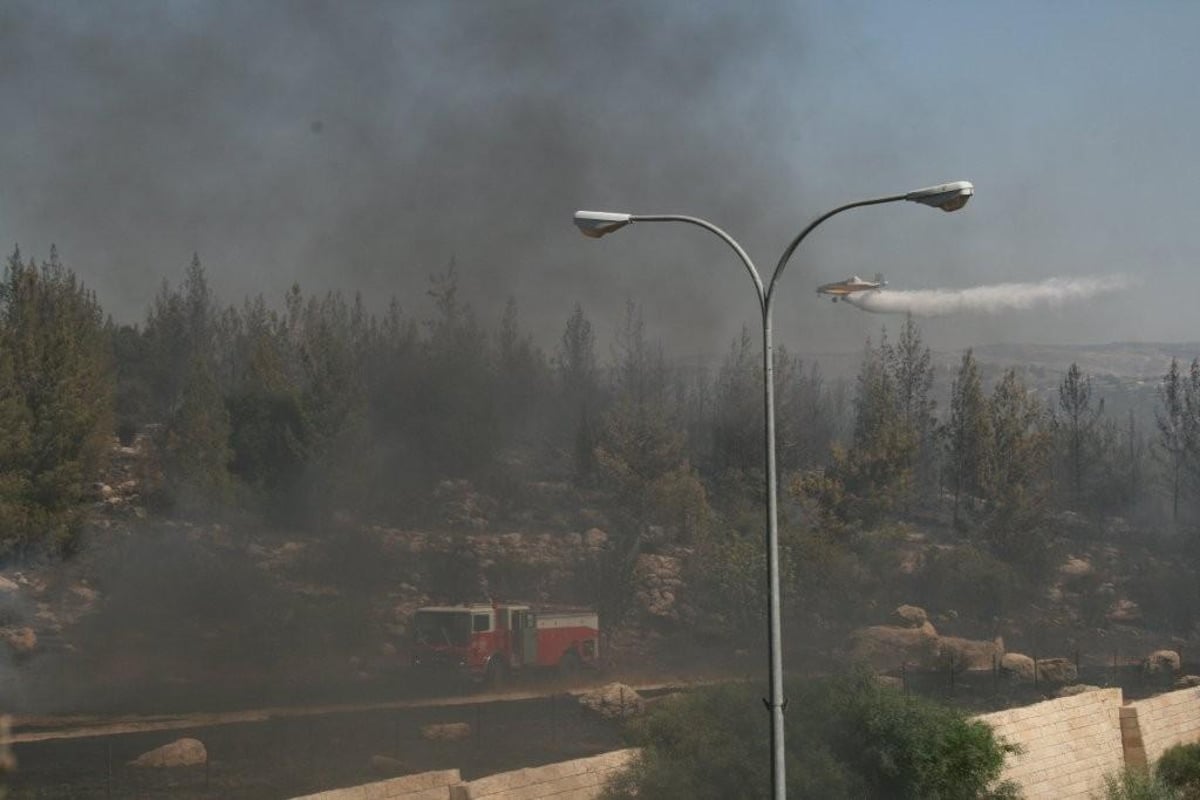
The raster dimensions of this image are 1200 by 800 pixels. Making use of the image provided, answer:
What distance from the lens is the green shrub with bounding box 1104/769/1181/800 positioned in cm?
2516

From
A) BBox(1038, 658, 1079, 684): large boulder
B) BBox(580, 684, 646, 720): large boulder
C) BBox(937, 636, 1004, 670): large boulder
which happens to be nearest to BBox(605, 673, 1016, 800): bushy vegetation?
BBox(580, 684, 646, 720): large boulder

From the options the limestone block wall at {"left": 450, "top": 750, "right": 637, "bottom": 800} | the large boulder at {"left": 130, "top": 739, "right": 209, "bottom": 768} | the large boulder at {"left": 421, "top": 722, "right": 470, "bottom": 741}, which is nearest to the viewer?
the limestone block wall at {"left": 450, "top": 750, "right": 637, "bottom": 800}

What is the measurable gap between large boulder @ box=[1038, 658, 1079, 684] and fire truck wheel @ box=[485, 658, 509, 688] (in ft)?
69.1

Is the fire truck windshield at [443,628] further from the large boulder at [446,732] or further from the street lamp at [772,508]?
the street lamp at [772,508]

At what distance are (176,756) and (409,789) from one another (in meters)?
12.1

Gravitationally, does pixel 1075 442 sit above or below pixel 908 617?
above

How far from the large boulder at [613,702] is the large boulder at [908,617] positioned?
67.1ft

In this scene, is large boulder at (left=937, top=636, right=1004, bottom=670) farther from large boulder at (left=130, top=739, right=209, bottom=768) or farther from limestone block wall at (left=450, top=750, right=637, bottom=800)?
limestone block wall at (left=450, top=750, right=637, bottom=800)

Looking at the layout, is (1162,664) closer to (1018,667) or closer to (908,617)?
(1018,667)

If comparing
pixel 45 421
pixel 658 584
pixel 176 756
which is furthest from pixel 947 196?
pixel 658 584

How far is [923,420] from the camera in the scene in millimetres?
78375

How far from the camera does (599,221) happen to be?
1433 cm

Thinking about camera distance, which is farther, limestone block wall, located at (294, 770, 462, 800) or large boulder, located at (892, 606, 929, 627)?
large boulder, located at (892, 606, 929, 627)

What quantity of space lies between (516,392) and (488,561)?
41.9 ft
